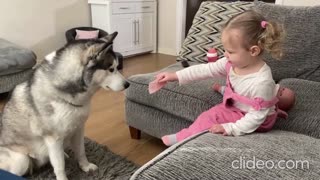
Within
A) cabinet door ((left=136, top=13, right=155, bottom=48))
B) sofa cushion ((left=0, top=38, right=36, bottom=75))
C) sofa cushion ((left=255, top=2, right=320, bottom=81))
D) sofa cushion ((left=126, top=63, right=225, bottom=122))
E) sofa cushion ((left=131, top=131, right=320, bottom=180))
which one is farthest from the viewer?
cabinet door ((left=136, top=13, right=155, bottom=48))

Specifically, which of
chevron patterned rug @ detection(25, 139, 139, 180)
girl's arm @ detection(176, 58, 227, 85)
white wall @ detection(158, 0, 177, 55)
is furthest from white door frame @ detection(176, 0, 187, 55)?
girl's arm @ detection(176, 58, 227, 85)

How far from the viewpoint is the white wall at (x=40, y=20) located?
337cm

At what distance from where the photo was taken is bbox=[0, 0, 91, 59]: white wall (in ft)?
11.1

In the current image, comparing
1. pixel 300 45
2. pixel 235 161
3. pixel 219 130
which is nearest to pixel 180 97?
pixel 219 130

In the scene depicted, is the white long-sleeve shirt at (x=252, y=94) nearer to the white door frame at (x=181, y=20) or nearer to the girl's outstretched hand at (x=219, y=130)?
the girl's outstretched hand at (x=219, y=130)

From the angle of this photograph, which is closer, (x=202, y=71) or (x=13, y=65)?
(x=202, y=71)

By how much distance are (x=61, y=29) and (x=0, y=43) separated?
1.14 metres

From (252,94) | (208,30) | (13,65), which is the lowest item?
(13,65)

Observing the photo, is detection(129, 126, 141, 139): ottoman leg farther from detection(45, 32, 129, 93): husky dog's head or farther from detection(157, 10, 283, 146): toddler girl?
detection(157, 10, 283, 146): toddler girl

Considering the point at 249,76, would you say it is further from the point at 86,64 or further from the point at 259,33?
the point at 86,64

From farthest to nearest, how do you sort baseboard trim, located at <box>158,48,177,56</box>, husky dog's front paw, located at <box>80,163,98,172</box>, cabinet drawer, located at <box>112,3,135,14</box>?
baseboard trim, located at <box>158,48,177,56</box> < cabinet drawer, located at <box>112,3,135,14</box> < husky dog's front paw, located at <box>80,163,98,172</box>

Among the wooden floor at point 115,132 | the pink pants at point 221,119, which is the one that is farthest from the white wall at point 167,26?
the pink pants at point 221,119

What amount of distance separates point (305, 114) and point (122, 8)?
3165 mm

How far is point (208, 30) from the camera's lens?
214cm
